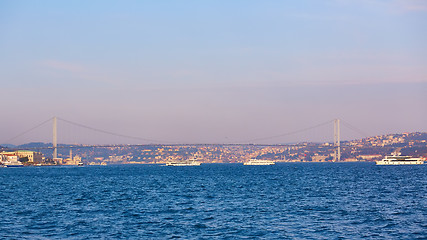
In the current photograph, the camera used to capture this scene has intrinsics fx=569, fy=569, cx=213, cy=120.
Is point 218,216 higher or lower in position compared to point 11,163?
higher

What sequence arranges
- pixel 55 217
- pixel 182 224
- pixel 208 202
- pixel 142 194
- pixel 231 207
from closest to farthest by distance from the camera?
pixel 182 224 → pixel 55 217 → pixel 231 207 → pixel 208 202 → pixel 142 194

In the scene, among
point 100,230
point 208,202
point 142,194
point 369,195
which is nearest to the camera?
point 100,230

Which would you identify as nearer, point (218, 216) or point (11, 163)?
point (218, 216)

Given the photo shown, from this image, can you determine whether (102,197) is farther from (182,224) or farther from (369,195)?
(369,195)

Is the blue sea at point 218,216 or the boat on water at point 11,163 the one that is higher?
the blue sea at point 218,216

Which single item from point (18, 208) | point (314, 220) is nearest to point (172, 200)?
point (18, 208)

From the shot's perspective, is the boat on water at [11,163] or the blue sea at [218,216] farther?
the boat on water at [11,163]

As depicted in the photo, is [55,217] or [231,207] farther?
[231,207]

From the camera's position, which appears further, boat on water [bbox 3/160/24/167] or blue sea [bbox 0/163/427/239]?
boat on water [bbox 3/160/24/167]

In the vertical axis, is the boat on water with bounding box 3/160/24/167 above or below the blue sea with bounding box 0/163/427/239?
below
